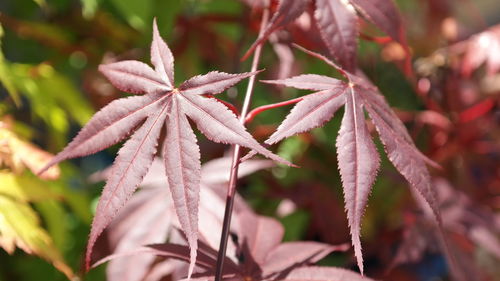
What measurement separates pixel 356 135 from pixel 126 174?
18 cm

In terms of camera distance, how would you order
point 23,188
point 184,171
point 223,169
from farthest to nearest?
1. point 223,169
2. point 23,188
3. point 184,171

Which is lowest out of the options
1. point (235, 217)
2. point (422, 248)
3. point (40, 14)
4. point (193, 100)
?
point (422, 248)

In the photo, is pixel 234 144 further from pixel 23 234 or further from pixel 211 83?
pixel 23 234

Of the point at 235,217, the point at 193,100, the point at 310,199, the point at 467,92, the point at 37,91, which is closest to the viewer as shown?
the point at 193,100

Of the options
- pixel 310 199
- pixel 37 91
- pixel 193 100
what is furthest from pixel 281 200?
pixel 193 100

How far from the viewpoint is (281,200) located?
99cm

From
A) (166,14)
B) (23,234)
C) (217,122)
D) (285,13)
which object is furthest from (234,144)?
(166,14)

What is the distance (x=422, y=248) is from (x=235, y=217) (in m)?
0.31

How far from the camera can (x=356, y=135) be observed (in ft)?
1.47

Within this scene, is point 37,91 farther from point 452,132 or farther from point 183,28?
point 452,132

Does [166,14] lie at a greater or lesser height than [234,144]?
greater

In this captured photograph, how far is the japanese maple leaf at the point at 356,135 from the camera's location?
418mm

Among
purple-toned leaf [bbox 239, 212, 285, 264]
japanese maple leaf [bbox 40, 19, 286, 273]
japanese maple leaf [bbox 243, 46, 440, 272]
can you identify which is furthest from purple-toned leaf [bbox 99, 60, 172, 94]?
purple-toned leaf [bbox 239, 212, 285, 264]

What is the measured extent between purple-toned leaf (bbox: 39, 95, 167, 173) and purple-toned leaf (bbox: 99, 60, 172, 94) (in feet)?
0.04
